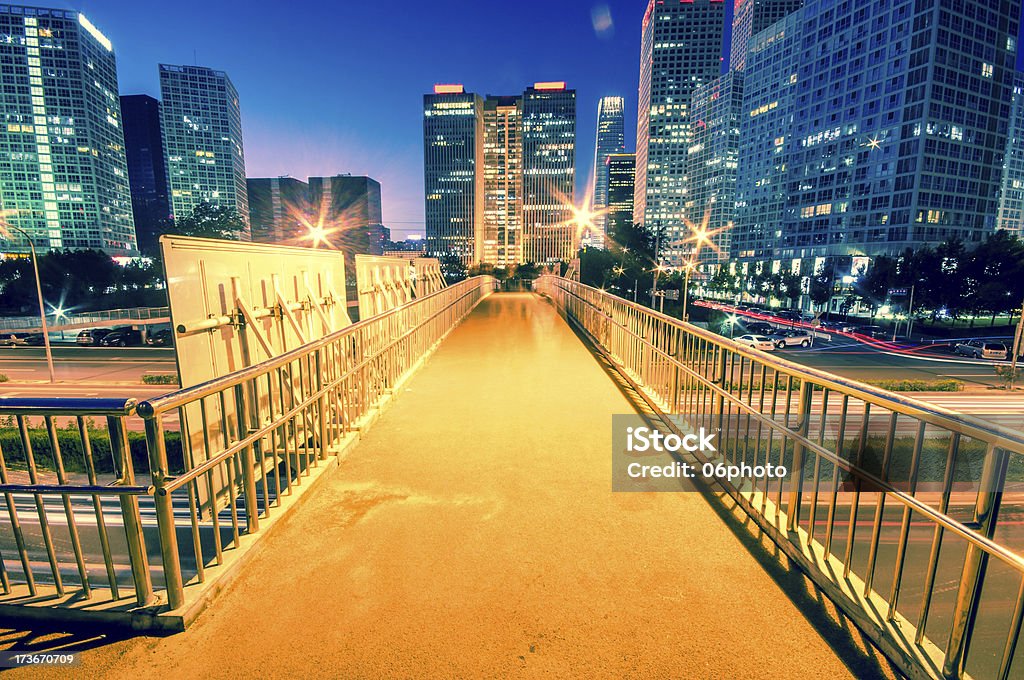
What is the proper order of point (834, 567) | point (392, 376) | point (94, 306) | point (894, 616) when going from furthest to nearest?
point (94, 306) → point (392, 376) → point (834, 567) → point (894, 616)

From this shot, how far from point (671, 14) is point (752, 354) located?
231576 mm

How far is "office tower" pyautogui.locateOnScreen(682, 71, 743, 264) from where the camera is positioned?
474 ft

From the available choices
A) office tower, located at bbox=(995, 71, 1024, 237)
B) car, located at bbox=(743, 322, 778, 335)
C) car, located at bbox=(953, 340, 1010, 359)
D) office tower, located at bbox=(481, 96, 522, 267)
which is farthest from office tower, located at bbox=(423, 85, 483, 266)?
office tower, located at bbox=(995, 71, 1024, 237)

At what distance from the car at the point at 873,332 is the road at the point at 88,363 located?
62.5 metres

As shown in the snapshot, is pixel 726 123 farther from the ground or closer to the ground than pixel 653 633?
farther from the ground

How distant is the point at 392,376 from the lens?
694 centimetres

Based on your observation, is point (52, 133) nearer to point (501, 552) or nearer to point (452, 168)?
point (452, 168)

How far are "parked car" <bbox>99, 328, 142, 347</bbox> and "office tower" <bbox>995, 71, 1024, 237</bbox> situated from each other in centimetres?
19040

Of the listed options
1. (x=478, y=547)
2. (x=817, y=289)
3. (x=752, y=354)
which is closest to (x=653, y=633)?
(x=478, y=547)

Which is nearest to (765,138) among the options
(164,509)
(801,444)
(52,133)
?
(801,444)

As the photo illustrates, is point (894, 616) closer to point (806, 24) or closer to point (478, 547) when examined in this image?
point (478, 547)

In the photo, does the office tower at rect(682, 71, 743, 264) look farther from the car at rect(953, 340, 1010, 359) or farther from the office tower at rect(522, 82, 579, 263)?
the car at rect(953, 340, 1010, 359)

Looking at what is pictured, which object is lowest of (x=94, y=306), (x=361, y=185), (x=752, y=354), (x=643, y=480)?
(x=94, y=306)

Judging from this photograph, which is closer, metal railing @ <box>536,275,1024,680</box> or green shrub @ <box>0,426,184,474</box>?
metal railing @ <box>536,275,1024,680</box>
